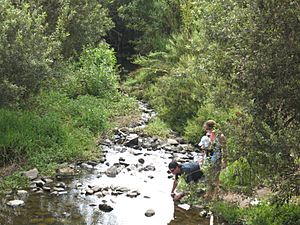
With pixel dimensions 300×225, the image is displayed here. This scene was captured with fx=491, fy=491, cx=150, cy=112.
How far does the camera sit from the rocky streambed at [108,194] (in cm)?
1137

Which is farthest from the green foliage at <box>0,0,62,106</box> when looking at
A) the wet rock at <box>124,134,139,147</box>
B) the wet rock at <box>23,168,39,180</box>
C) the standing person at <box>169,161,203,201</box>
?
the standing person at <box>169,161,203,201</box>

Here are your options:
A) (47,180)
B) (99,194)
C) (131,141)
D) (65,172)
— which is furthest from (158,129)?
(99,194)

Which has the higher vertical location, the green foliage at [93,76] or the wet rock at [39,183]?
the green foliage at [93,76]

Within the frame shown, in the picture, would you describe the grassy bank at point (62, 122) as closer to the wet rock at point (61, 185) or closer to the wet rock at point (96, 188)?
the wet rock at point (61, 185)

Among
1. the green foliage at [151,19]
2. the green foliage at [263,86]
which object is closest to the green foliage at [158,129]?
the green foliage at [263,86]

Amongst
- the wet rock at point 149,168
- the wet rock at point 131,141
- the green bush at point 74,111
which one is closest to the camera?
the wet rock at point 149,168

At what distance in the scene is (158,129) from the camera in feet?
64.0

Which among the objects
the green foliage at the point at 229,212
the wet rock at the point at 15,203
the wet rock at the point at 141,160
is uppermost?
the green foliage at the point at 229,212

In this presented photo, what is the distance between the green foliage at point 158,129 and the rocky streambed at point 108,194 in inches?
68.3

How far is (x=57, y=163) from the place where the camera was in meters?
15.2

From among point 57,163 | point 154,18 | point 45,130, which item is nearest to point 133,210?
point 57,163

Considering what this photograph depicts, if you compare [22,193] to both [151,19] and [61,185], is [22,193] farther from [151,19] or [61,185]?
[151,19]

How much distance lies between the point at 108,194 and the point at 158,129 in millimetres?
6859

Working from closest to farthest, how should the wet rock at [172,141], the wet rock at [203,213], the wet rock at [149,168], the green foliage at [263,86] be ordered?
the green foliage at [263,86] → the wet rock at [203,213] → the wet rock at [149,168] → the wet rock at [172,141]
